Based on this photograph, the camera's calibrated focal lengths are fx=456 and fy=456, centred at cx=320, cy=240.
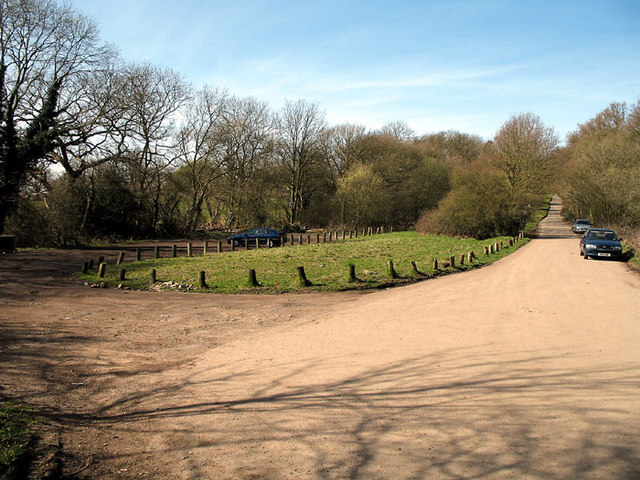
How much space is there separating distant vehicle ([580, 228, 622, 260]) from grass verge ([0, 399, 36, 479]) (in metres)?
25.2

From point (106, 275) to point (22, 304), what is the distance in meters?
5.80

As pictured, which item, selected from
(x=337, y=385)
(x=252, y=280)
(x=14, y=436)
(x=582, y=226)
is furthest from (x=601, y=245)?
(x=582, y=226)

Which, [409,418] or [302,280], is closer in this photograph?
[409,418]

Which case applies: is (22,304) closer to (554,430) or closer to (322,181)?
(554,430)

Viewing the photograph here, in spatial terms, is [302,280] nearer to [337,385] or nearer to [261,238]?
[337,385]

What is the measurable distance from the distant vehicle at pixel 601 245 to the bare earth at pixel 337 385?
12.6 m

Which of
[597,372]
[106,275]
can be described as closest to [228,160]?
[106,275]

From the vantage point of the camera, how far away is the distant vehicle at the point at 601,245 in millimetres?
22938

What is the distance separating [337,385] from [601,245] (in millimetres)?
22136

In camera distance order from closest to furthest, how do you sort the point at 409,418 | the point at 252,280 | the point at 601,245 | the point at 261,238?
1. the point at 409,418
2. the point at 252,280
3. the point at 601,245
4. the point at 261,238

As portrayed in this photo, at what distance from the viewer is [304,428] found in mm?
4945

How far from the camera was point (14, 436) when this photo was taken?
4543 mm

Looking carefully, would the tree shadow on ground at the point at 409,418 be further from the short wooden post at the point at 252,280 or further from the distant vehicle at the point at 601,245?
the distant vehicle at the point at 601,245

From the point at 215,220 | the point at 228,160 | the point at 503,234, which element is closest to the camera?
the point at 503,234
